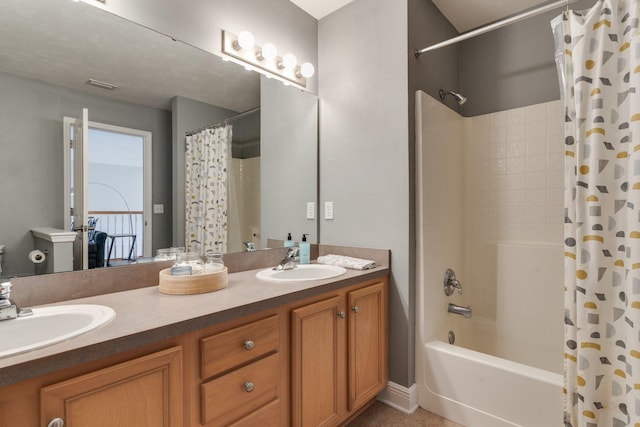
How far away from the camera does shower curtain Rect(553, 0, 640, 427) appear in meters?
1.25

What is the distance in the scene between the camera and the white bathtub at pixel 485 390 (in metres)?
1.49

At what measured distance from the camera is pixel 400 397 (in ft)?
6.22

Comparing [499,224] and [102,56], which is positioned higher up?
[102,56]

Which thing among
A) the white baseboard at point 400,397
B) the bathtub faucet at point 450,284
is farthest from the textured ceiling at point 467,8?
the white baseboard at point 400,397

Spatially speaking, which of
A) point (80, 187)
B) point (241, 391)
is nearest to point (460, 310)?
point (241, 391)

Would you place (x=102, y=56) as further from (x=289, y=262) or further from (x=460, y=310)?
(x=460, y=310)

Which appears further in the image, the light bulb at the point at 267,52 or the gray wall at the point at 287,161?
the gray wall at the point at 287,161

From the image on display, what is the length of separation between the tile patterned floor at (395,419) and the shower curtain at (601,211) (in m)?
0.64

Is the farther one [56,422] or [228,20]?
[228,20]

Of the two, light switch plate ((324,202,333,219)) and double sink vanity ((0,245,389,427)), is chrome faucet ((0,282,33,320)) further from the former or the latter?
light switch plate ((324,202,333,219))

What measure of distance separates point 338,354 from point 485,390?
31.1 inches

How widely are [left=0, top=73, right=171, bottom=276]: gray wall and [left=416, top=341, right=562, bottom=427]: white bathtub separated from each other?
1949mm

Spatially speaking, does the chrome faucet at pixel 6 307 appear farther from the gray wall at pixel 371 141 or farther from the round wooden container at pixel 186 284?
the gray wall at pixel 371 141

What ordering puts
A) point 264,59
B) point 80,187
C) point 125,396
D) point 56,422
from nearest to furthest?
point 56,422 < point 125,396 < point 80,187 < point 264,59
